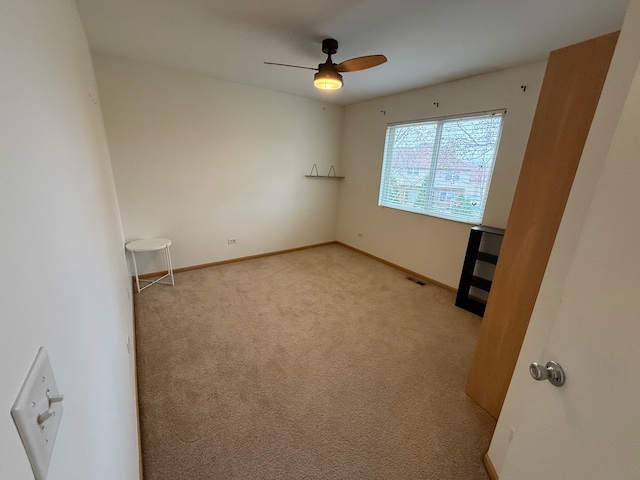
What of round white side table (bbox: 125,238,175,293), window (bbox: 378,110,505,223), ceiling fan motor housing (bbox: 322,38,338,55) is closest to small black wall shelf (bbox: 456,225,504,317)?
window (bbox: 378,110,505,223)

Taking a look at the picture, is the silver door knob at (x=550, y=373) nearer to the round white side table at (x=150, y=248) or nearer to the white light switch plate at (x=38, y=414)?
the white light switch plate at (x=38, y=414)

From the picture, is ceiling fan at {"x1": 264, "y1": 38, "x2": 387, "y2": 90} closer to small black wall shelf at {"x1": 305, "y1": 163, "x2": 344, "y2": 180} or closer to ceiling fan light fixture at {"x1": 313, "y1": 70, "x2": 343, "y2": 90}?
ceiling fan light fixture at {"x1": 313, "y1": 70, "x2": 343, "y2": 90}

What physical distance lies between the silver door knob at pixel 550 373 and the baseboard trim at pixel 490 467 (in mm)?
950

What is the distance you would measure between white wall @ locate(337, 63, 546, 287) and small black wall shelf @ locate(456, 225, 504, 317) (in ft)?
0.85

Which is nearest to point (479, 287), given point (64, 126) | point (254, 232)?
point (254, 232)

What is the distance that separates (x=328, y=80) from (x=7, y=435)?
8.05 feet

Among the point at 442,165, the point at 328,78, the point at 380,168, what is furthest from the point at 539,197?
the point at 380,168

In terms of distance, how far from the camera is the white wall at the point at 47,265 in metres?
0.31

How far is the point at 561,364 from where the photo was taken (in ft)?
2.45

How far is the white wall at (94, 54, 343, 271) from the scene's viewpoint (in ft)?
9.64

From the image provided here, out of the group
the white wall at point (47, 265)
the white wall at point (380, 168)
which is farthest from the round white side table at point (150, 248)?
the white wall at point (380, 168)

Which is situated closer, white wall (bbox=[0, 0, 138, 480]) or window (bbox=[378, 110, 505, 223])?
white wall (bbox=[0, 0, 138, 480])

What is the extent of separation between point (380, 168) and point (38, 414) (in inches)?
165

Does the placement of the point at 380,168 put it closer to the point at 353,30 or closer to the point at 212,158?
the point at 353,30
